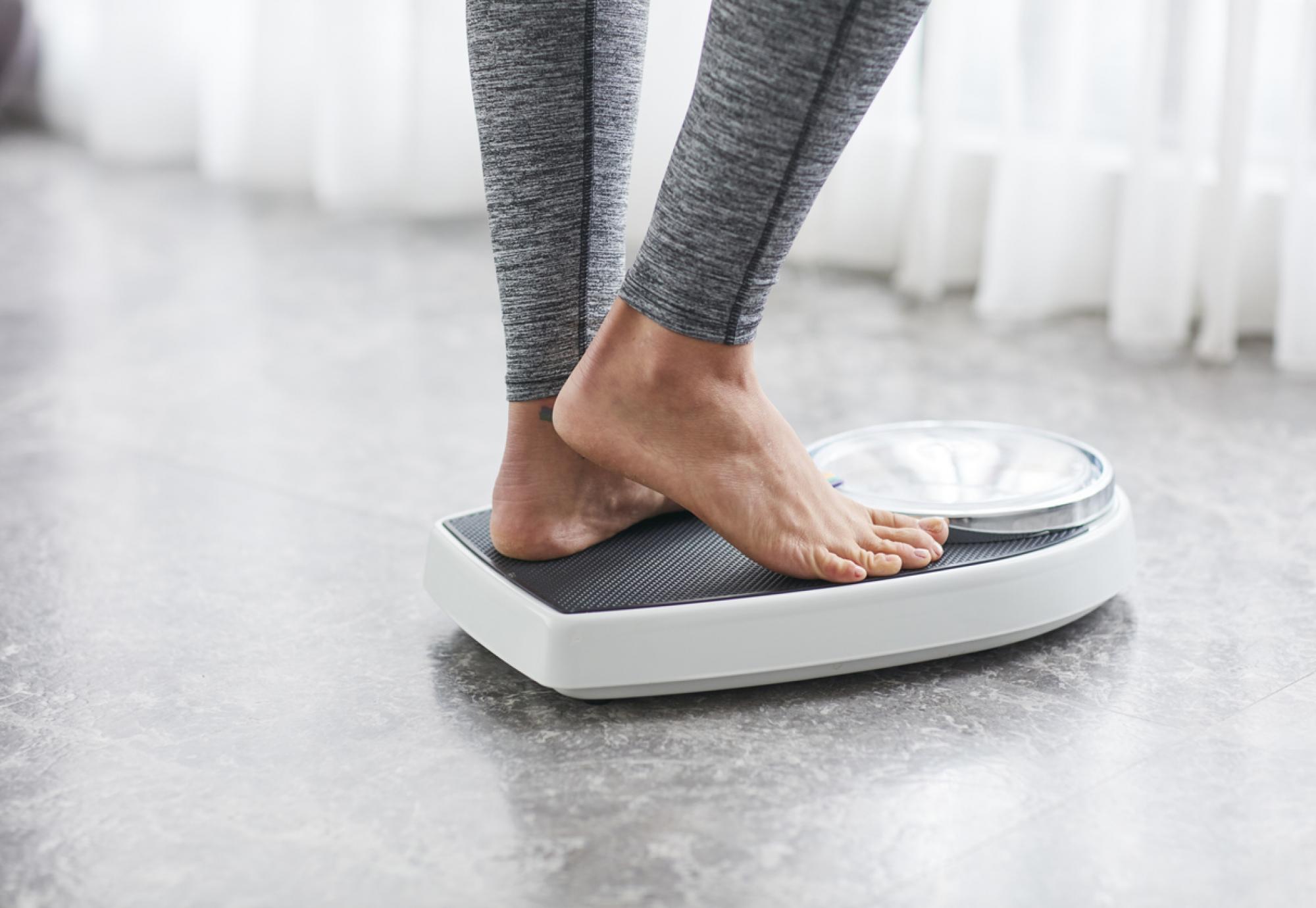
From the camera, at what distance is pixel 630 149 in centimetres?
107

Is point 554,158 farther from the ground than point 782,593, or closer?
farther from the ground

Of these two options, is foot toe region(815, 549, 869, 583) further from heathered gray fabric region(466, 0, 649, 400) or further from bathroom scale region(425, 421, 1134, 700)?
heathered gray fabric region(466, 0, 649, 400)

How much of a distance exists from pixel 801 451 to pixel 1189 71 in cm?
114

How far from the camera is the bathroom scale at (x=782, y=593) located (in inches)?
38.0

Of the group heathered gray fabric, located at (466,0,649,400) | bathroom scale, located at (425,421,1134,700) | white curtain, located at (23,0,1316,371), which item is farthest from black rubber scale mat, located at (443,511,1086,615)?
white curtain, located at (23,0,1316,371)

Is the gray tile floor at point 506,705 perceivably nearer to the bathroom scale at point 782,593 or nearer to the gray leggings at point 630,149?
the bathroom scale at point 782,593

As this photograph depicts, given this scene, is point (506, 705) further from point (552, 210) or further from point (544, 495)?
point (552, 210)

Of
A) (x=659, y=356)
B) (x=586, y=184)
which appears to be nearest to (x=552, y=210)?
(x=586, y=184)

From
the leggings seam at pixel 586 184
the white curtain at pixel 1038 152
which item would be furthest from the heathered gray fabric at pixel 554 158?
the white curtain at pixel 1038 152

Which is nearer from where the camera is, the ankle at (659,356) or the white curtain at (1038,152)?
the ankle at (659,356)

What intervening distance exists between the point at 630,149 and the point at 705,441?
0.24 m

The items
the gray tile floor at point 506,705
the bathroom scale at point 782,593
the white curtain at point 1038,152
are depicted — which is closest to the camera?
the gray tile floor at point 506,705

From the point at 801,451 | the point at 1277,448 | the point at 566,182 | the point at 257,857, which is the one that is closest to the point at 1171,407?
the point at 1277,448

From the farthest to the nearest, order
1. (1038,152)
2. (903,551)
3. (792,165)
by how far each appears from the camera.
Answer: (1038,152), (903,551), (792,165)
